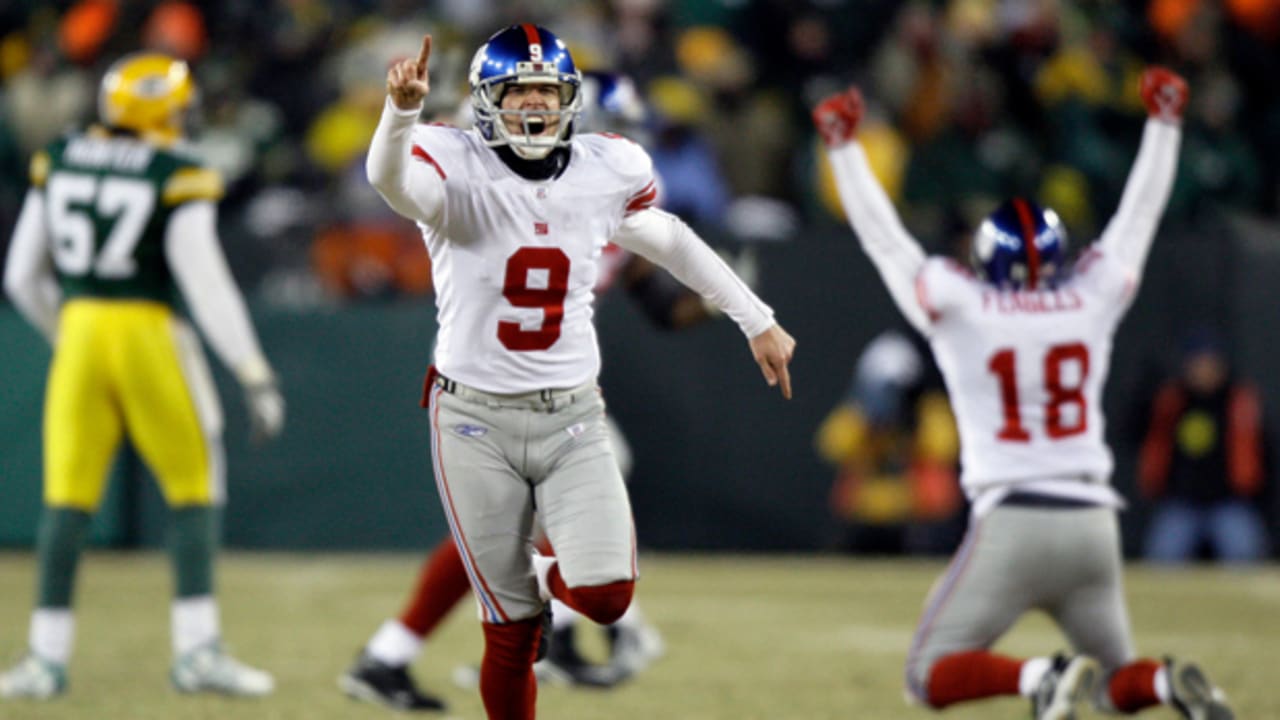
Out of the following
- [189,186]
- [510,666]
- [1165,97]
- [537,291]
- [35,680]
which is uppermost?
A: [1165,97]

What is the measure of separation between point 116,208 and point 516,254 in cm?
241

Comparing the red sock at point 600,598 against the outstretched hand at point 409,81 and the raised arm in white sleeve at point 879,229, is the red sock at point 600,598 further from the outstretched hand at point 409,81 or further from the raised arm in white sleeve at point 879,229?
the raised arm in white sleeve at point 879,229

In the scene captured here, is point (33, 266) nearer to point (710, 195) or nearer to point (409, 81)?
point (409, 81)

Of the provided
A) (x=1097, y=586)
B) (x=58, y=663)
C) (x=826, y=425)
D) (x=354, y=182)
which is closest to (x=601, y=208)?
(x=1097, y=586)

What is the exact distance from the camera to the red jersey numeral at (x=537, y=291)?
4520mm

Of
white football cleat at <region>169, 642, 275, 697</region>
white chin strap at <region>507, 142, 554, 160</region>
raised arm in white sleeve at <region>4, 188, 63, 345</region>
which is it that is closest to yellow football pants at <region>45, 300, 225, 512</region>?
raised arm in white sleeve at <region>4, 188, 63, 345</region>

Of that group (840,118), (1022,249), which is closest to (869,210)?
(840,118)

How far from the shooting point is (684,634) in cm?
815

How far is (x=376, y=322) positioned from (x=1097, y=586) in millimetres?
6343

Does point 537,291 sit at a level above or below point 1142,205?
below

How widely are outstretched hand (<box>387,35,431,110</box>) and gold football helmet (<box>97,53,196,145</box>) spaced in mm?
2684

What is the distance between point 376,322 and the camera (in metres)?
10.9

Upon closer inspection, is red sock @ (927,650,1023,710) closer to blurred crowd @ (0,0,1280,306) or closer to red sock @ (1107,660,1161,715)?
red sock @ (1107,660,1161,715)

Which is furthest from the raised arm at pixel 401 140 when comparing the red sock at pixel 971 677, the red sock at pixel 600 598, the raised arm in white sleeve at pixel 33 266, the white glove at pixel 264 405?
the raised arm in white sleeve at pixel 33 266
